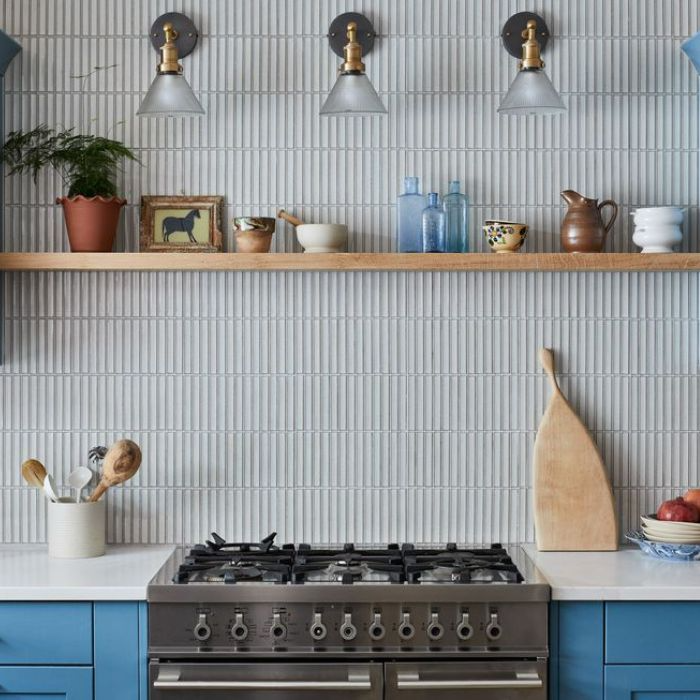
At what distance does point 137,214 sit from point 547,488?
4.37 feet

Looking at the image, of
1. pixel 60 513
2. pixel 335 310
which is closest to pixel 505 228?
pixel 335 310

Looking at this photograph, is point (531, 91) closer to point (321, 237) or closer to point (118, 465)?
point (321, 237)

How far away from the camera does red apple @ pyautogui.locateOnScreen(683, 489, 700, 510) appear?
274cm

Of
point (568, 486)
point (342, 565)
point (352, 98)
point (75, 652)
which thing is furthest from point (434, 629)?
point (352, 98)

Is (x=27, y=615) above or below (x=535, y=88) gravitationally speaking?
below

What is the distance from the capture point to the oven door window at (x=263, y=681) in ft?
7.76

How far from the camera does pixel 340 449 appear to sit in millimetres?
2912

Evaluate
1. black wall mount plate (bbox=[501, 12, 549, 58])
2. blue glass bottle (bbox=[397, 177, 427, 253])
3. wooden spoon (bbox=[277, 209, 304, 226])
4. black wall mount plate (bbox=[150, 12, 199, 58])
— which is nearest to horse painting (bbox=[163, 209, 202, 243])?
wooden spoon (bbox=[277, 209, 304, 226])

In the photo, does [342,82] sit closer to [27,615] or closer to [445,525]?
[445,525]

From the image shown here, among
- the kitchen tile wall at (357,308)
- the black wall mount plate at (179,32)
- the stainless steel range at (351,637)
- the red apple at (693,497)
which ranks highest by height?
the black wall mount plate at (179,32)

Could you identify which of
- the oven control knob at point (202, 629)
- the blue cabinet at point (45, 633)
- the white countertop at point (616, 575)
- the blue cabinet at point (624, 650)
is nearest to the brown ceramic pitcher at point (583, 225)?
the white countertop at point (616, 575)

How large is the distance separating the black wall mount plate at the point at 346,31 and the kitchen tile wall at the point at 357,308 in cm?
4

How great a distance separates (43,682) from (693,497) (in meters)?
1.66

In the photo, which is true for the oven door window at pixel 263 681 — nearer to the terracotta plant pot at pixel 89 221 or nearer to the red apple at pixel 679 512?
the red apple at pixel 679 512
